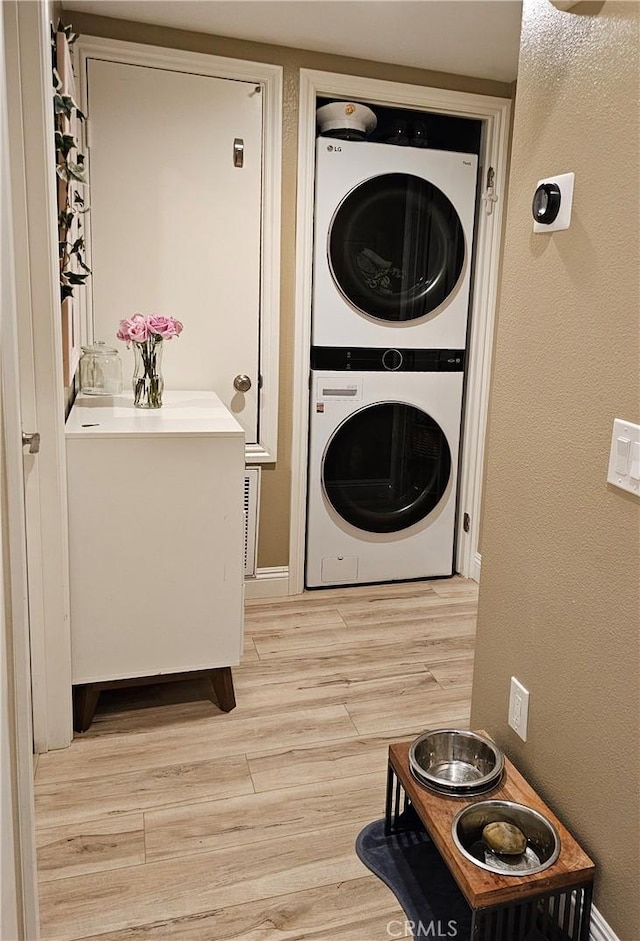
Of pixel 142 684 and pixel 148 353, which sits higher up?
pixel 148 353

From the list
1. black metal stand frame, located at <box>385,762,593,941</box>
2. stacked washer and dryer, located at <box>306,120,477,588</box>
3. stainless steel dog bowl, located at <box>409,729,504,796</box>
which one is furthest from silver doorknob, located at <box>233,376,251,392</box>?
black metal stand frame, located at <box>385,762,593,941</box>

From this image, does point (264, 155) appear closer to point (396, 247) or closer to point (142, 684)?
point (396, 247)

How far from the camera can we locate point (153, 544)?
7.38 ft

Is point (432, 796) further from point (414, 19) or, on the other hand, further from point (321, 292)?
point (414, 19)

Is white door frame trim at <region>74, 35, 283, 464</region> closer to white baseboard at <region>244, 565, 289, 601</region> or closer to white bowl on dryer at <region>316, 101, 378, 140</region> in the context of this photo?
white bowl on dryer at <region>316, 101, 378, 140</region>

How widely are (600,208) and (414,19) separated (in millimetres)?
1648

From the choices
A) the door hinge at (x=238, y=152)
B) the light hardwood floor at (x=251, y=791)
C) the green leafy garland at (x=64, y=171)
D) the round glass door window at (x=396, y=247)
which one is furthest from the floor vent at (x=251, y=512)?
the door hinge at (x=238, y=152)

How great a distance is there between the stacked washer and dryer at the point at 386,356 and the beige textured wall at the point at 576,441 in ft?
5.13

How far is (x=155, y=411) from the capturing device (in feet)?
8.20

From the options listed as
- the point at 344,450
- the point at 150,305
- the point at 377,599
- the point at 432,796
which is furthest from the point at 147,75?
the point at 432,796

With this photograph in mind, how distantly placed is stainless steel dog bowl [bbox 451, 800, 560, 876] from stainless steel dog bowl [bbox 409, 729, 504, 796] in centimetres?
10

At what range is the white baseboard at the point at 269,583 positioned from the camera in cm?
334

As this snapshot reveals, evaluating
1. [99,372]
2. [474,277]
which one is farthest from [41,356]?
[474,277]

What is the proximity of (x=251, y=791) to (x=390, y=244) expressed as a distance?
230 centimetres
